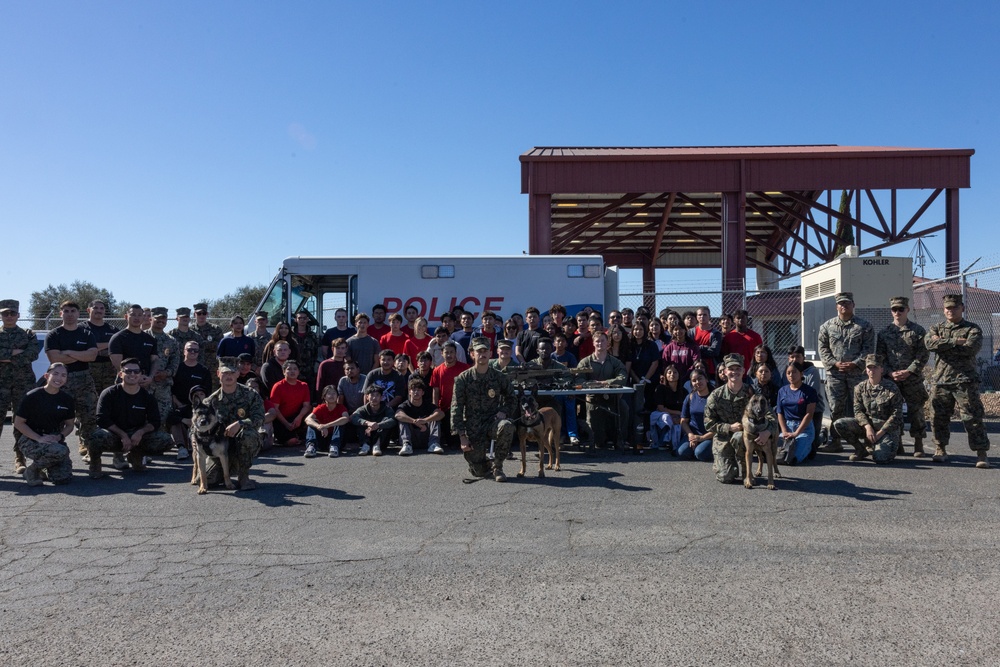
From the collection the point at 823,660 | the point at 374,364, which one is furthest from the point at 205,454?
the point at 823,660

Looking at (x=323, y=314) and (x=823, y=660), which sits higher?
(x=323, y=314)

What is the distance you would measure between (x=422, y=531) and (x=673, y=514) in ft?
6.65

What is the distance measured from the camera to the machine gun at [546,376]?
9.09m

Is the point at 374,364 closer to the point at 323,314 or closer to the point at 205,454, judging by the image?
the point at 323,314

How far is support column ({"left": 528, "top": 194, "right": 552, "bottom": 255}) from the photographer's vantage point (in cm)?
1962

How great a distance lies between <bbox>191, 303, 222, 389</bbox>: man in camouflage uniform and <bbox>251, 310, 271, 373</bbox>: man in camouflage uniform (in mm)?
575

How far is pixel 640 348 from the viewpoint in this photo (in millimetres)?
10609

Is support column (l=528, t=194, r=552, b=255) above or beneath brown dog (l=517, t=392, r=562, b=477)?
above

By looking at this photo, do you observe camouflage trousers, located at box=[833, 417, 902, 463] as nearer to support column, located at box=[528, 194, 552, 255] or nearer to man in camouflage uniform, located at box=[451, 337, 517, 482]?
man in camouflage uniform, located at box=[451, 337, 517, 482]

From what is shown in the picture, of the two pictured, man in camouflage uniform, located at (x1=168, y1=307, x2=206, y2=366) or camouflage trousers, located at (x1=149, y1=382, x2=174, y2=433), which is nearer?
camouflage trousers, located at (x1=149, y1=382, x2=174, y2=433)

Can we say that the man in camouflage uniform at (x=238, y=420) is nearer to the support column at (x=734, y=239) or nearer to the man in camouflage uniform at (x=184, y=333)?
the man in camouflage uniform at (x=184, y=333)

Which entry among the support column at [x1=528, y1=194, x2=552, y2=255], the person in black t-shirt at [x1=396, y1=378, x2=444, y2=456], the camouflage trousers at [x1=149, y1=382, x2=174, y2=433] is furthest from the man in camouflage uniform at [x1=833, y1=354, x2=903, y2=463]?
→ the support column at [x1=528, y1=194, x2=552, y2=255]

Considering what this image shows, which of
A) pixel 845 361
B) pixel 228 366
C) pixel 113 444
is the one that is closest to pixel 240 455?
pixel 228 366

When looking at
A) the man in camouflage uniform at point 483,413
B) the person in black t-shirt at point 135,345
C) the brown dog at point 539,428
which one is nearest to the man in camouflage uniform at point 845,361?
the brown dog at point 539,428
